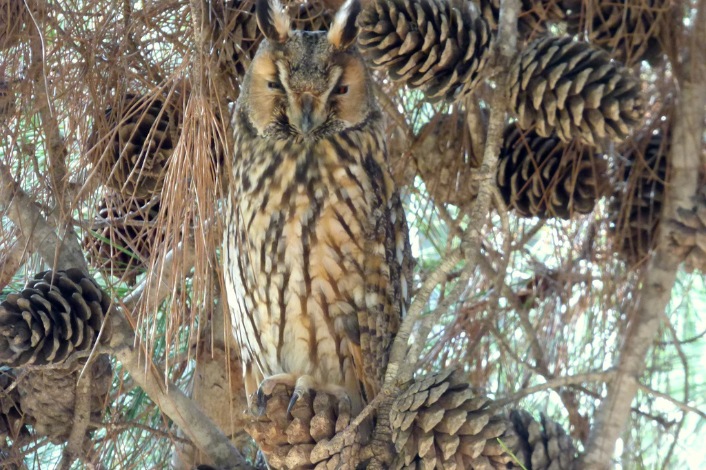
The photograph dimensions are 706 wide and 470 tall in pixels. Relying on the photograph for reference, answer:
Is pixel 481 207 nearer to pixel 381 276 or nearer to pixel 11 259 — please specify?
pixel 381 276

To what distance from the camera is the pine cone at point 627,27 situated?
146 centimetres

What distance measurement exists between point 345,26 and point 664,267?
76 cm

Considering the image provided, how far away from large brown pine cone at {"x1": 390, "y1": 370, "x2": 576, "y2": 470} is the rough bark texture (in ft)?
1.00

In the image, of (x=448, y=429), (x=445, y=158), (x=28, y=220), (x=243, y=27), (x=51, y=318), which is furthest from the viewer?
(x=445, y=158)

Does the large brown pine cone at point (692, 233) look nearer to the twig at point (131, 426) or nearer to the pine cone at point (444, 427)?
the pine cone at point (444, 427)

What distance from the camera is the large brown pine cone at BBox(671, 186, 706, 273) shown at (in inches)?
54.3

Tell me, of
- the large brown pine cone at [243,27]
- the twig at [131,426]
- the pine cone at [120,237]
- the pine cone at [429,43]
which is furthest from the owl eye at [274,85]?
the twig at [131,426]

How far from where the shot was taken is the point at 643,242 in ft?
5.02

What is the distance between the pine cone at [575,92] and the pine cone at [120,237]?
0.70 metres

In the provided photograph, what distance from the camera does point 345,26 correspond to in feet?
4.38

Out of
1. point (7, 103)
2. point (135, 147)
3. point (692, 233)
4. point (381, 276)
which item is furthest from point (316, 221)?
point (692, 233)

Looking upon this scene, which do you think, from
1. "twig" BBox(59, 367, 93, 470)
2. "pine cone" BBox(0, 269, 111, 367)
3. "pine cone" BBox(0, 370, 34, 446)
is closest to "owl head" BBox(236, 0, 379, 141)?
"pine cone" BBox(0, 269, 111, 367)

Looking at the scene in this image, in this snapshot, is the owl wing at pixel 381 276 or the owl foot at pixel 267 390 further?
the owl wing at pixel 381 276

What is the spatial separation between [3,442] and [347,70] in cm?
94
